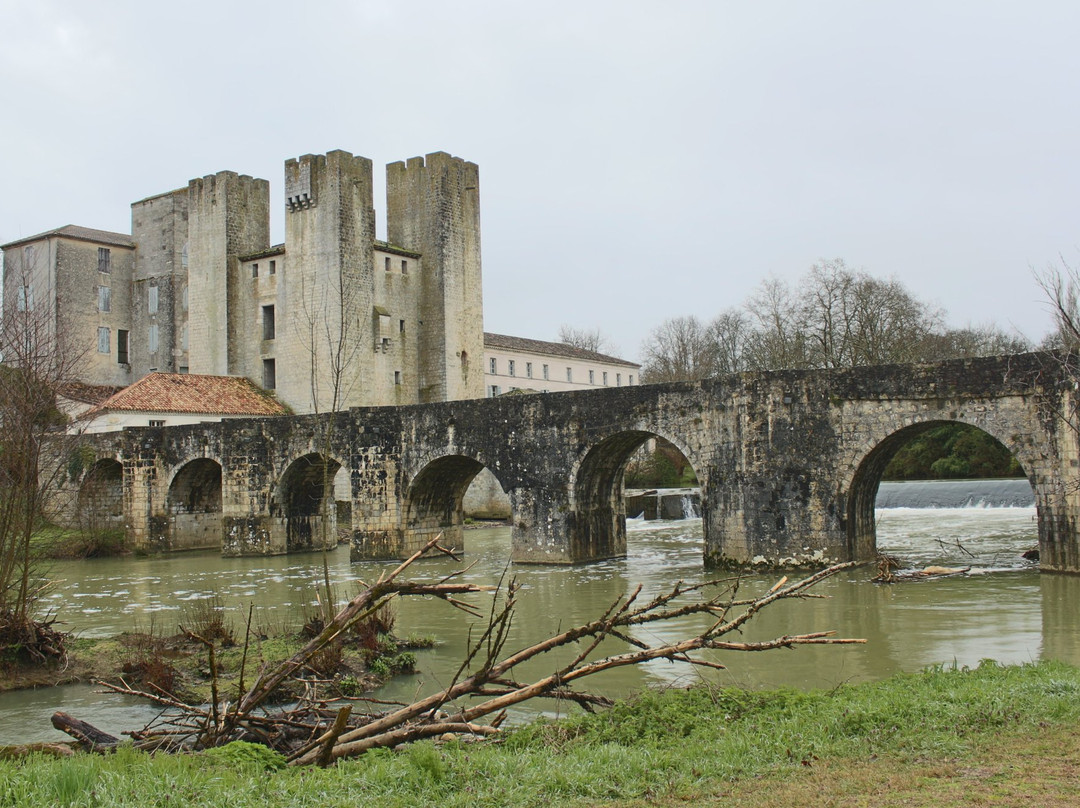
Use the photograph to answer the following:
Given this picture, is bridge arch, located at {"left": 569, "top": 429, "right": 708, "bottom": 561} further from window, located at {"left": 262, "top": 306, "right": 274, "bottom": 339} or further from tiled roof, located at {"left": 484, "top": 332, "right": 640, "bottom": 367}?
tiled roof, located at {"left": 484, "top": 332, "right": 640, "bottom": 367}

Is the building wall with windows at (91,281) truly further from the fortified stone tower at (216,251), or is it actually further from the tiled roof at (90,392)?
the fortified stone tower at (216,251)

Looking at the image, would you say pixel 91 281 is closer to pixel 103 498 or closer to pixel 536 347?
pixel 103 498

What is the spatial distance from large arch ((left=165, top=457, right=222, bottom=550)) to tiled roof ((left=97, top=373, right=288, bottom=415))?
3.84 metres

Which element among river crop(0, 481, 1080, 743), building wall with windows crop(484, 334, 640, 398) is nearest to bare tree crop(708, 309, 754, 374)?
building wall with windows crop(484, 334, 640, 398)

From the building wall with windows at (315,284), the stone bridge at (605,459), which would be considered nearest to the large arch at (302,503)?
the stone bridge at (605,459)

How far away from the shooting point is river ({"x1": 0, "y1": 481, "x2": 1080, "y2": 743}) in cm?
1048

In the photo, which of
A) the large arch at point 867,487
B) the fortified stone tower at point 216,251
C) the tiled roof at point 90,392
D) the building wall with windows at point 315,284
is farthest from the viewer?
the fortified stone tower at point 216,251

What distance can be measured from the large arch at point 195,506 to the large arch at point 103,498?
2.25 metres

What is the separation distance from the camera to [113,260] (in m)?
46.5

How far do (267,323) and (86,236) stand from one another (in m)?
11.6

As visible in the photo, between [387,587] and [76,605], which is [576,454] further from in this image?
[387,587]

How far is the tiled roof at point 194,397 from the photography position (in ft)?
112

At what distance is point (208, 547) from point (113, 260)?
2049 cm

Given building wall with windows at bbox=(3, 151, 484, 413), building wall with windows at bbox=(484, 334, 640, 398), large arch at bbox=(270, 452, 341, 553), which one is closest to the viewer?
large arch at bbox=(270, 452, 341, 553)
